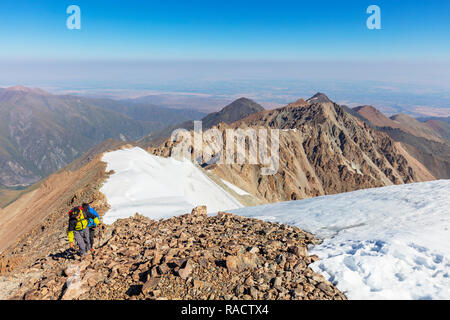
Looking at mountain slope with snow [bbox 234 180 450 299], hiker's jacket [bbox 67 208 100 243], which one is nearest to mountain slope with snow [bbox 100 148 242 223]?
hiker's jacket [bbox 67 208 100 243]

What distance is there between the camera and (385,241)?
25.7 feet

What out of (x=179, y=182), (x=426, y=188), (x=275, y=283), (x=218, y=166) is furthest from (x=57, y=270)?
(x=218, y=166)

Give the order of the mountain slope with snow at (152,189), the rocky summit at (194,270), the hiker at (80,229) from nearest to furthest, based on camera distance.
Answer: the rocky summit at (194,270) < the hiker at (80,229) < the mountain slope with snow at (152,189)

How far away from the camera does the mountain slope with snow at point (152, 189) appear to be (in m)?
18.6

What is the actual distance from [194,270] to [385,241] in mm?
5456

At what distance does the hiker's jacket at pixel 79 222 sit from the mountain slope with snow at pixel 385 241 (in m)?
7.31

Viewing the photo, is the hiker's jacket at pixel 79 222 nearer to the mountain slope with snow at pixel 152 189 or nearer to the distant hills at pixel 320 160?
the mountain slope with snow at pixel 152 189

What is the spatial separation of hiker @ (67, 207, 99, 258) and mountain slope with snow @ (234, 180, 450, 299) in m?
7.32

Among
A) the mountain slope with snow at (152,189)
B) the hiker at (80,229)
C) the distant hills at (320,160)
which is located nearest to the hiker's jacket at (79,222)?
the hiker at (80,229)

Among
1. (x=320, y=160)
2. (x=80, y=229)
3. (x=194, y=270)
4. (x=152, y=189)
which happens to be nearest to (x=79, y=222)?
(x=80, y=229)

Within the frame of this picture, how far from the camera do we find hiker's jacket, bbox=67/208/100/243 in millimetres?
9578

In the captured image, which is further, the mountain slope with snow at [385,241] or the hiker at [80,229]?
the hiker at [80,229]

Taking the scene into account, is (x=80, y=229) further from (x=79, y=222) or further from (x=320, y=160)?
(x=320, y=160)

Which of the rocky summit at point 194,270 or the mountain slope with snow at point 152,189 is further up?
the rocky summit at point 194,270
